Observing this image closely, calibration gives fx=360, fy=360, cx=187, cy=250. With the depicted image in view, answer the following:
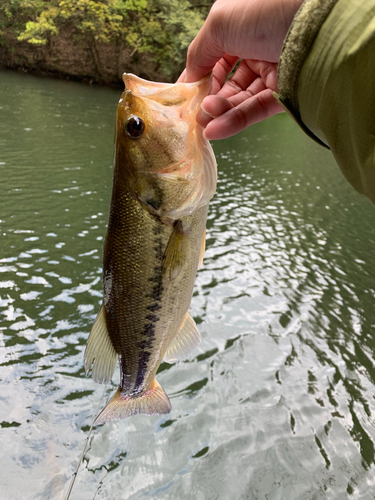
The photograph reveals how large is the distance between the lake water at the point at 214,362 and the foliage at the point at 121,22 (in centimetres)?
2392

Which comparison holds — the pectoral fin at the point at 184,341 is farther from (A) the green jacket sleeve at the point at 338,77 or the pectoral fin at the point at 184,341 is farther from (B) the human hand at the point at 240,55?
(A) the green jacket sleeve at the point at 338,77

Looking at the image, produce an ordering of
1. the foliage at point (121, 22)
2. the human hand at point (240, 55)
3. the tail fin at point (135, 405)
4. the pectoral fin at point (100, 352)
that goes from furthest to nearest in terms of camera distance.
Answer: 1. the foliage at point (121, 22)
2. the tail fin at point (135, 405)
3. the pectoral fin at point (100, 352)
4. the human hand at point (240, 55)

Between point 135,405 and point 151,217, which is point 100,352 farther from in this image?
point 151,217

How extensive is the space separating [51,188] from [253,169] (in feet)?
28.0

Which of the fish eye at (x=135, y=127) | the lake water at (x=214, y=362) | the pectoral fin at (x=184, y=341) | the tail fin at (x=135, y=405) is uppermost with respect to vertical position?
the fish eye at (x=135, y=127)

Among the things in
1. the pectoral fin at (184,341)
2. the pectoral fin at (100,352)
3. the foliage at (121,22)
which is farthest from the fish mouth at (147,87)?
the foliage at (121,22)

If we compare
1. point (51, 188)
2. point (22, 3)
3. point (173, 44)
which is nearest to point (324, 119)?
point (51, 188)

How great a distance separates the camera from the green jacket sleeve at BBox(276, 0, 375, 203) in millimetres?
1138

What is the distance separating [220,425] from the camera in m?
4.50

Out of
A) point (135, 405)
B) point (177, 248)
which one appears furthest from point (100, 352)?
point (177, 248)

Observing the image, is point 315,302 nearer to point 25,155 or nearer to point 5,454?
point 5,454

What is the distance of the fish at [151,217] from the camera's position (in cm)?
172

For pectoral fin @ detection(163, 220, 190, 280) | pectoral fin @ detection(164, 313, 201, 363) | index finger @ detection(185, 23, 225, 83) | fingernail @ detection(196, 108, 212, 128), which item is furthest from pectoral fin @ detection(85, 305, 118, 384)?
index finger @ detection(185, 23, 225, 83)

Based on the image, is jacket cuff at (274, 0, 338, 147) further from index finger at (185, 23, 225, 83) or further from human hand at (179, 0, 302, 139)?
index finger at (185, 23, 225, 83)
